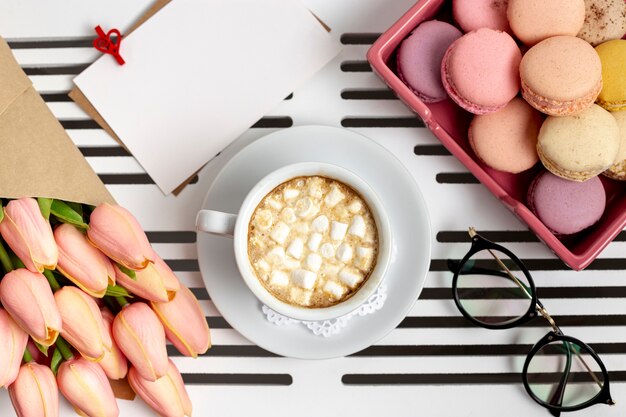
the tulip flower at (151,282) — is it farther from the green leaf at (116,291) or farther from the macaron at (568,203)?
the macaron at (568,203)

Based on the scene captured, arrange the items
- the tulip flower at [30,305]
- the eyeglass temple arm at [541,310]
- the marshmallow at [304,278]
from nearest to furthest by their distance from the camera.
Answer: the tulip flower at [30,305], the marshmallow at [304,278], the eyeglass temple arm at [541,310]

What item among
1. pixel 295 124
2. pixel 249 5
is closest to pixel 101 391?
pixel 295 124

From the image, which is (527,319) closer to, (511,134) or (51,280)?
(511,134)

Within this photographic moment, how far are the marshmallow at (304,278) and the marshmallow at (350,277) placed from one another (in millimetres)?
34

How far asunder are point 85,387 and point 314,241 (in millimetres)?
315

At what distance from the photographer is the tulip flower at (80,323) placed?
2.35 ft

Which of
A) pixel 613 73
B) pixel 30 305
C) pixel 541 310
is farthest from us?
pixel 541 310

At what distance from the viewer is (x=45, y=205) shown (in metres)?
0.73

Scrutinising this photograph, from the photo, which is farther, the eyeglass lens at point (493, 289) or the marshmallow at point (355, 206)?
the eyeglass lens at point (493, 289)

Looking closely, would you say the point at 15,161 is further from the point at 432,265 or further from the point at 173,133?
the point at 432,265

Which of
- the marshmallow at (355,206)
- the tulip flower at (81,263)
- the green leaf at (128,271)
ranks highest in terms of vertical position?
the tulip flower at (81,263)

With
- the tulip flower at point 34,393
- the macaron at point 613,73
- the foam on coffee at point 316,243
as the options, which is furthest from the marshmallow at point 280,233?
the macaron at point 613,73

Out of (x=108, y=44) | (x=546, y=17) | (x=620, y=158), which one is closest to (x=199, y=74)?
(x=108, y=44)

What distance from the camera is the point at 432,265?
0.91 metres
